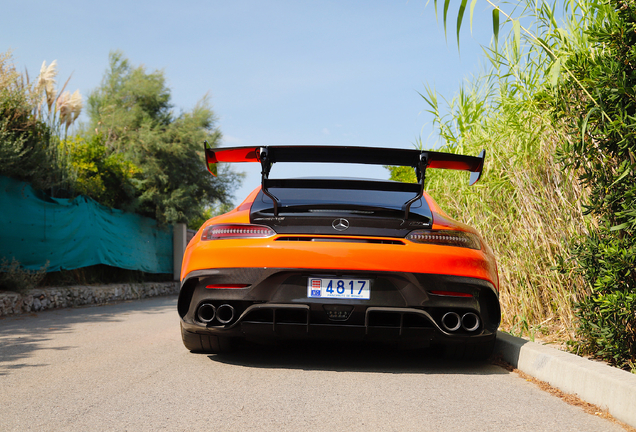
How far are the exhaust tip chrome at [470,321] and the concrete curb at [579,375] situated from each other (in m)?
0.47

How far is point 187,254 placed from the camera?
440 centimetres

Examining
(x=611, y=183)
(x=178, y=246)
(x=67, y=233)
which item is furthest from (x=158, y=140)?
(x=611, y=183)

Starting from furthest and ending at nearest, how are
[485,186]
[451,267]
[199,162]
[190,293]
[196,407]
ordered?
[199,162], [485,186], [190,293], [451,267], [196,407]

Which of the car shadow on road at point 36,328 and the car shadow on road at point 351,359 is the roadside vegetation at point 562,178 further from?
the car shadow on road at point 36,328

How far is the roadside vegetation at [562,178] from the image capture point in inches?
140

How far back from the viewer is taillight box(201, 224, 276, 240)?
13.3 ft

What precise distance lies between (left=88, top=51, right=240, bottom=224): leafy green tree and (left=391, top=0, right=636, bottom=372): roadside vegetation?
11.3 meters

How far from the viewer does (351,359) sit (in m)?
4.63

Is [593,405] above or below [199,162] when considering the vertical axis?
below

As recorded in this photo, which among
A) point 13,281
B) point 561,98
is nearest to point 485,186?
point 561,98

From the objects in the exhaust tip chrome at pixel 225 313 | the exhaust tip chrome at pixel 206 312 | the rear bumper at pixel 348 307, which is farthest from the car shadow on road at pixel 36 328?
the rear bumper at pixel 348 307

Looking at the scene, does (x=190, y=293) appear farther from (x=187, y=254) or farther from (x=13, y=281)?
(x=13, y=281)

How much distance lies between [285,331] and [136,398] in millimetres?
1131

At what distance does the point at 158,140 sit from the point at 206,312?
14.4 m
